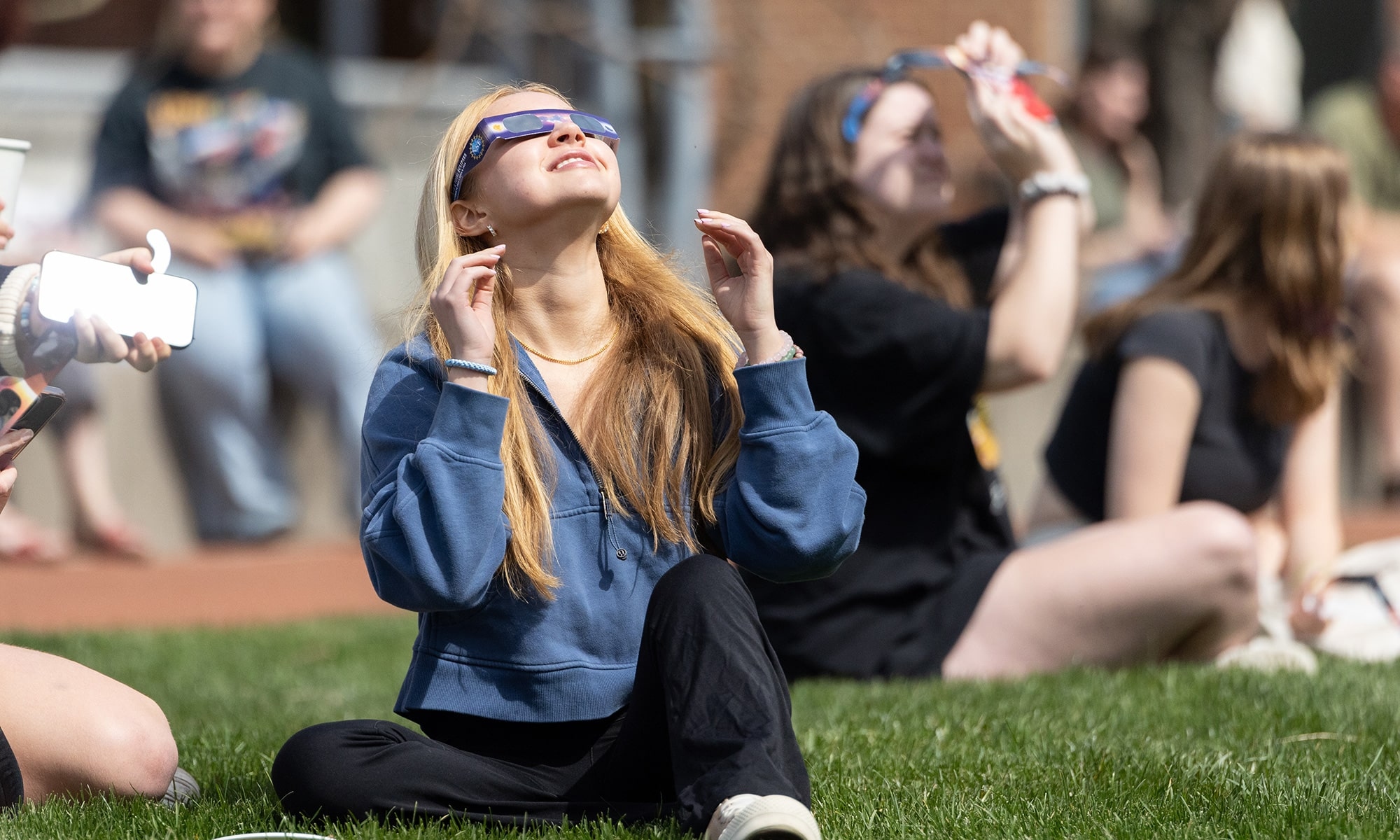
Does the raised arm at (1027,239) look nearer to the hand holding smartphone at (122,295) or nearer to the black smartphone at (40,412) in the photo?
the hand holding smartphone at (122,295)

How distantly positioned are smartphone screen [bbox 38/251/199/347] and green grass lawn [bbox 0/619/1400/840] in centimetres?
Result: 81

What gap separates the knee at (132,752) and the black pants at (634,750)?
34 centimetres

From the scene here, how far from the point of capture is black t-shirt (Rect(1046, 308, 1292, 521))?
4555 millimetres

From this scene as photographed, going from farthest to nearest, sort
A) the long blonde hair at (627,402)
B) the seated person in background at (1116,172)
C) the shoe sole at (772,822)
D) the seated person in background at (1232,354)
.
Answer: the seated person in background at (1116,172)
the seated person in background at (1232,354)
the long blonde hair at (627,402)
the shoe sole at (772,822)

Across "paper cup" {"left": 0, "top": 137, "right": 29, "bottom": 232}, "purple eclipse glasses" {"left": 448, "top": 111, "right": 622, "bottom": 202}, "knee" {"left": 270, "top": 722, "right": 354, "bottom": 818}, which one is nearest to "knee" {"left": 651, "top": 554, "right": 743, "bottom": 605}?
"knee" {"left": 270, "top": 722, "right": 354, "bottom": 818}

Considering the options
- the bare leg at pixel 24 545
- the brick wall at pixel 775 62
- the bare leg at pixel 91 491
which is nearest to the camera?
the bare leg at pixel 24 545

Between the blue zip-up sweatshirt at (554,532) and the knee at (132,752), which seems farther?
the knee at (132,752)

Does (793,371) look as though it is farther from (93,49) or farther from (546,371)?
(93,49)

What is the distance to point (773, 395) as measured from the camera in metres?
2.60

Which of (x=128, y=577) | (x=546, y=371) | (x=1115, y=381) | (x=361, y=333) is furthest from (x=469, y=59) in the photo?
(x=546, y=371)

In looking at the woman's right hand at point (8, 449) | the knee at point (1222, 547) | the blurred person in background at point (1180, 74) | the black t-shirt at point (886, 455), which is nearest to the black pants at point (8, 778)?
the woman's right hand at point (8, 449)

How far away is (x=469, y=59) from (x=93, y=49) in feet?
6.69

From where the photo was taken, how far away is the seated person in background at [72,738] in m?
2.79

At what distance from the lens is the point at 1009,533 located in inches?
176
